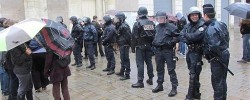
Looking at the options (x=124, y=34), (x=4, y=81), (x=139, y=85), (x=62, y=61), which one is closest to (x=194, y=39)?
(x=139, y=85)

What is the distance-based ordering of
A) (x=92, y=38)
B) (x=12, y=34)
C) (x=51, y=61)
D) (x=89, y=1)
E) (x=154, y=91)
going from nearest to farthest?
1. (x=12, y=34)
2. (x=51, y=61)
3. (x=154, y=91)
4. (x=92, y=38)
5. (x=89, y=1)

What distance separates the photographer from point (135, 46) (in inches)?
281

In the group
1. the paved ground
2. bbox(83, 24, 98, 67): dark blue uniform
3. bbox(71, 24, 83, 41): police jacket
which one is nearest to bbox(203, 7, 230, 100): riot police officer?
the paved ground

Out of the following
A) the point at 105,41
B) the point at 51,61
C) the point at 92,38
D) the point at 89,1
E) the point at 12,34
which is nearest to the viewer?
the point at 12,34

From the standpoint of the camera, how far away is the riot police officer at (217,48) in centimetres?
495

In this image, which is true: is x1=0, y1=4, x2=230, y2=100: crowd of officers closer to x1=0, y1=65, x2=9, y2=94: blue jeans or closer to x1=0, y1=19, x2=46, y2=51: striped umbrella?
x1=0, y1=19, x2=46, y2=51: striped umbrella

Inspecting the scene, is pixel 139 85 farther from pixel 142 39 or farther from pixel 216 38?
pixel 216 38

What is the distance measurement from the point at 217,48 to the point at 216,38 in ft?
0.55

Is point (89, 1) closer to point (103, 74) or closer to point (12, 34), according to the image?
point (103, 74)

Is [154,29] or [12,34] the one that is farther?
[154,29]

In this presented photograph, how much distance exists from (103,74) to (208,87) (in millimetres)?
3226

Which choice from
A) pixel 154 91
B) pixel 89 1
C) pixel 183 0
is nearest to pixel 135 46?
pixel 154 91

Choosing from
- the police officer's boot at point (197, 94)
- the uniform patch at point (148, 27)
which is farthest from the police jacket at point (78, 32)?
the police officer's boot at point (197, 94)

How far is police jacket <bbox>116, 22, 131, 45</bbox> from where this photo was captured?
7.93m
